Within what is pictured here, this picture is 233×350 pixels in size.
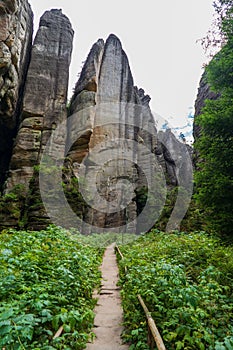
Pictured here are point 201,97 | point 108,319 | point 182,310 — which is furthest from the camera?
point 201,97

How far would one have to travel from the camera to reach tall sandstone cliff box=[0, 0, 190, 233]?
1396 cm

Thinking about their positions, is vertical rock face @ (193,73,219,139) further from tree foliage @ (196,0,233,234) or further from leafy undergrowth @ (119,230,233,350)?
leafy undergrowth @ (119,230,233,350)

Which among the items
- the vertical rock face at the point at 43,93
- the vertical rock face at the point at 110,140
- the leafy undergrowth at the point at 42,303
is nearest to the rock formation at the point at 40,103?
the vertical rock face at the point at 43,93

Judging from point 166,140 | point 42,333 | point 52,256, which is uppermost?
point 166,140

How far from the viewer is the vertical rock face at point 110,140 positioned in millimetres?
19891

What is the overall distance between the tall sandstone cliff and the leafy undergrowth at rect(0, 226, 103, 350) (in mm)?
8493

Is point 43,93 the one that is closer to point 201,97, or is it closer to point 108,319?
point 201,97

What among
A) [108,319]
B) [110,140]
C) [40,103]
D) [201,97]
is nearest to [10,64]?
[40,103]

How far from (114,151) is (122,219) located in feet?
20.2

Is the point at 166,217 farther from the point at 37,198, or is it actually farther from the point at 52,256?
the point at 52,256

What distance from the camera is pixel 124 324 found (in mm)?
4246

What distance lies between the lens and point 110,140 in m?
22.8

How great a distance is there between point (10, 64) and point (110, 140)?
1071cm

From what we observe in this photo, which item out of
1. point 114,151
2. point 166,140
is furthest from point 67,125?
point 166,140
